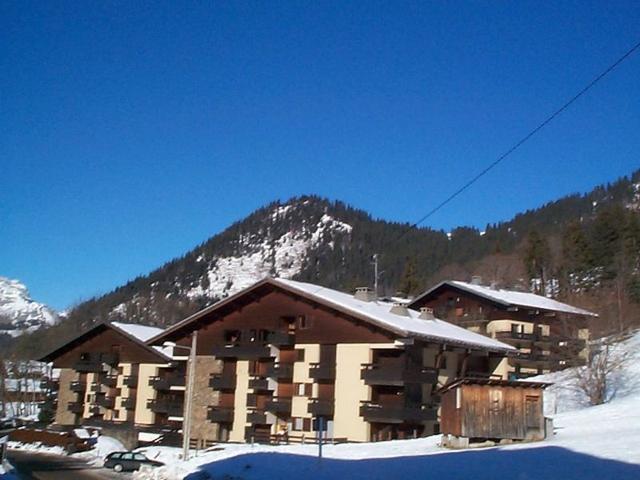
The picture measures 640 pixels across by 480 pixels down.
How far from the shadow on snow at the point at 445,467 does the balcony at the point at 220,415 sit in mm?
18277

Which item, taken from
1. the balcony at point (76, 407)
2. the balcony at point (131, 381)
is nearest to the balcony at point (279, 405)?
the balcony at point (131, 381)

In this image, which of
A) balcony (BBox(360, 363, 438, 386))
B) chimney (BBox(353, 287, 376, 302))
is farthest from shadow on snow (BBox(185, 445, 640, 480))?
chimney (BBox(353, 287, 376, 302))

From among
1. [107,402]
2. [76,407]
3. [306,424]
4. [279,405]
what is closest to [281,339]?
[279,405]

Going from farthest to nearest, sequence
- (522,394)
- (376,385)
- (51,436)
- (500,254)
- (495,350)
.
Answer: (500,254) < (51,436) < (495,350) < (376,385) < (522,394)

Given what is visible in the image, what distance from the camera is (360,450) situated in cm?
3478

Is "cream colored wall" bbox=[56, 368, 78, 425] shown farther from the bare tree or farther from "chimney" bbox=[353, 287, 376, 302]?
the bare tree

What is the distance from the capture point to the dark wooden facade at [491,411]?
32.7 meters

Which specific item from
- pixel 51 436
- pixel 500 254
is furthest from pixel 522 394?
pixel 500 254

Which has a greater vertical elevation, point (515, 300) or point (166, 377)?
point (515, 300)

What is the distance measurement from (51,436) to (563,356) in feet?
152

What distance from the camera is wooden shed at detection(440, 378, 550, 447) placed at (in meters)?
32.7

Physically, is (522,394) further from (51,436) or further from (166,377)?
(51,436)

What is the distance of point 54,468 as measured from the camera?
42.8 m

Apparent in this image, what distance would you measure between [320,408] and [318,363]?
2969 millimetres
